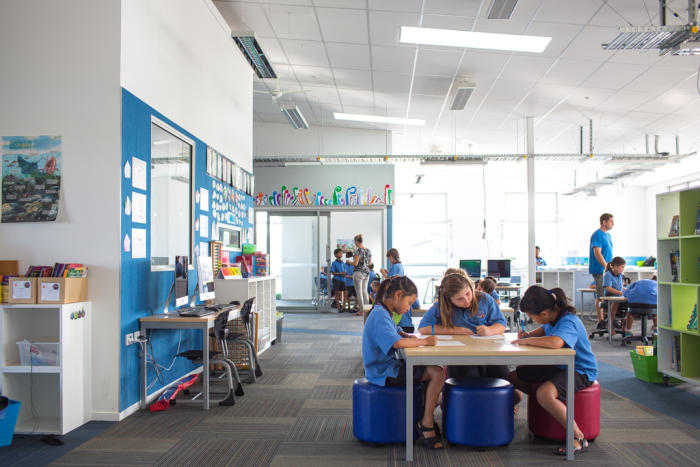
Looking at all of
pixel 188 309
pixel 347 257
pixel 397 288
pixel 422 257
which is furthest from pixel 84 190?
pixel 422 257

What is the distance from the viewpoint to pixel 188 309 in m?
4.45

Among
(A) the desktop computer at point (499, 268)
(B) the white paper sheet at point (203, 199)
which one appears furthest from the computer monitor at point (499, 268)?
(B) the white paper sheet at point (203, 199)

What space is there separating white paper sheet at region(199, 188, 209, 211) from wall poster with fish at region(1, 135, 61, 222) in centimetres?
182

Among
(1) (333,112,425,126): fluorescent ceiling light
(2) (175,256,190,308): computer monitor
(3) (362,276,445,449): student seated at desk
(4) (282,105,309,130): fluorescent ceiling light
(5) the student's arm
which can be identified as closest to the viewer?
(5) the student's arm

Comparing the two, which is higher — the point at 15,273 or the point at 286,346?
the point at 15,273

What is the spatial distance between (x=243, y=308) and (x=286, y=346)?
7.07 ft

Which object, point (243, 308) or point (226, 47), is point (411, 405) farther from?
point (226, 47)

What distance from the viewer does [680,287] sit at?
14.8ft

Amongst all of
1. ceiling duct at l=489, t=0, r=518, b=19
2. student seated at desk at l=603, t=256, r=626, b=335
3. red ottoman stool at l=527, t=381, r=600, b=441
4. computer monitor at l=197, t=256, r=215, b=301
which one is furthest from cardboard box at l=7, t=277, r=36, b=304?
student seated at desk at l=603, t=256, r=626, b=335

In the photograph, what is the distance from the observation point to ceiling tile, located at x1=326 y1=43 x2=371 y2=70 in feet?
22.2

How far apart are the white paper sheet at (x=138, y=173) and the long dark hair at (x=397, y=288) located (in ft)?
7.38

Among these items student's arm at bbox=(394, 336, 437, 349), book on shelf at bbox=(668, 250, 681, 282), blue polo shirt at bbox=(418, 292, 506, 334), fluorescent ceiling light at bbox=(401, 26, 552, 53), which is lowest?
student's arm at bbox=(394, 336, 437, 349)

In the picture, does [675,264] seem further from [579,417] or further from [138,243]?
[138,243]

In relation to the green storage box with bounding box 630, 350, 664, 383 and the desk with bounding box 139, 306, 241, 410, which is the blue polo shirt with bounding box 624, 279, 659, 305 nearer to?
the green storage box with bounding box 630, 350, 664, 383
